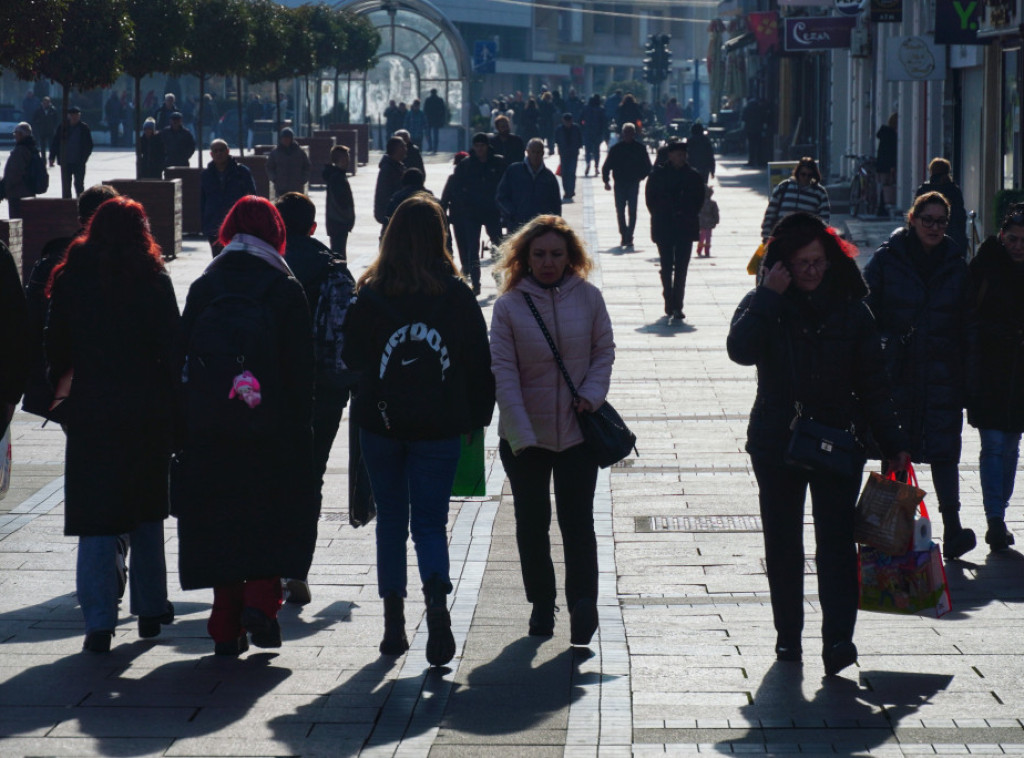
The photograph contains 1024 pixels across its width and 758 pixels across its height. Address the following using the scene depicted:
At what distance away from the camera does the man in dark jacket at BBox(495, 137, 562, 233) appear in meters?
17.1

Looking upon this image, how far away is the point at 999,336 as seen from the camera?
7.66 m

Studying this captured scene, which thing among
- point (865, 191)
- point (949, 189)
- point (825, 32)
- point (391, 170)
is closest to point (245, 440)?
point (949, 189)

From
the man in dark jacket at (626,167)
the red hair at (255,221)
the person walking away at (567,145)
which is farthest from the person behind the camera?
the person walking away at (567,145)

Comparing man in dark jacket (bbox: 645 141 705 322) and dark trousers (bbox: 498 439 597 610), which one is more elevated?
man in dark jacket (bbox: 645 141 705 322)

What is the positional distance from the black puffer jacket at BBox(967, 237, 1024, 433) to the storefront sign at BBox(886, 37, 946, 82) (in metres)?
13.7

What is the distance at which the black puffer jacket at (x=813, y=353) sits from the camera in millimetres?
5688

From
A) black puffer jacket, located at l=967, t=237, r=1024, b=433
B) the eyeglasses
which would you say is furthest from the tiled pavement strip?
the eyeglasses

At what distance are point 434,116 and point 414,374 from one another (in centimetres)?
4141

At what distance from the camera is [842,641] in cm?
565

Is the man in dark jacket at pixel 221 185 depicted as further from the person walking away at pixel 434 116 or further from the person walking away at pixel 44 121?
the person walking away at pixel 434 116

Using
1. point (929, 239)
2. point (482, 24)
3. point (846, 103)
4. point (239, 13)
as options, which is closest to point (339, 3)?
point (846, 103)

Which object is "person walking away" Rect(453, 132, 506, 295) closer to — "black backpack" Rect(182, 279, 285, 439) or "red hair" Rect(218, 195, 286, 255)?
"red hair" Rect(218, 195, 286, 255)

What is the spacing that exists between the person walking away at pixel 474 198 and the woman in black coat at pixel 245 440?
11.6 m

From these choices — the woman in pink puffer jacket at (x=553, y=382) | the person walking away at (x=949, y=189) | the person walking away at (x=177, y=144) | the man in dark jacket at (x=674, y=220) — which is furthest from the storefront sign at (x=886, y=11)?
the woman in pink puffer jacket at (x=553, y=382)
